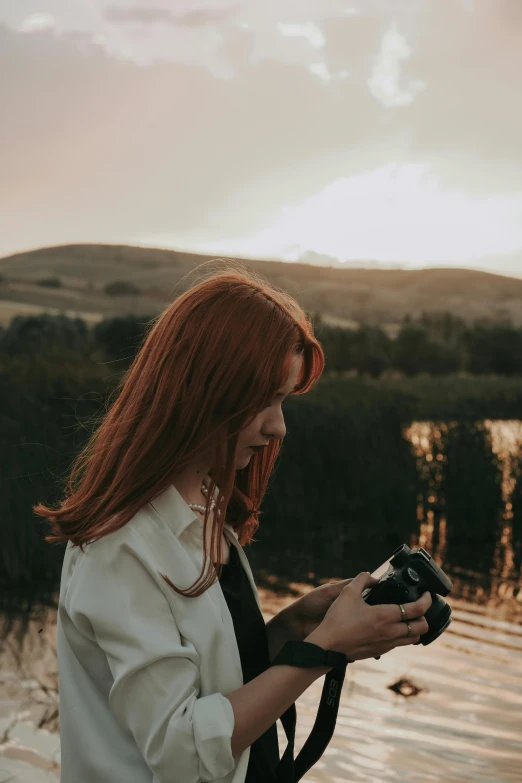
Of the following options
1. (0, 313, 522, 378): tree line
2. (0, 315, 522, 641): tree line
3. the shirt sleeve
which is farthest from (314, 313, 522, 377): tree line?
the shirt sleeve

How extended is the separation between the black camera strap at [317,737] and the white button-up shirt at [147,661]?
129 millimetres

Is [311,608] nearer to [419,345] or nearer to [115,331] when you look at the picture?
[115,331]

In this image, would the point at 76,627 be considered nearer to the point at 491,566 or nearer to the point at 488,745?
the point at 488,745

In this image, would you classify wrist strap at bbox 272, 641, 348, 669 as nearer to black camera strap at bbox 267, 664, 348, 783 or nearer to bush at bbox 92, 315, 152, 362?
black camera strap at bbox 267, 664, 348, 783

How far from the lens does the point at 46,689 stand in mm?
3730

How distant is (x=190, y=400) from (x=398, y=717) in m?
2.68

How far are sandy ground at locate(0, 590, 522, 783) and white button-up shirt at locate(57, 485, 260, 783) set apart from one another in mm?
1855

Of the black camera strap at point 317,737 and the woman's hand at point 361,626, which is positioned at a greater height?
the woman's hand at point 361,626

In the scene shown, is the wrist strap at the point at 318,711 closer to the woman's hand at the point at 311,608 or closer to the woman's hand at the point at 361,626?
the woman's hand at the point at 361,626

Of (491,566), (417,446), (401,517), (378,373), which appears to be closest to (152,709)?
(491,566)

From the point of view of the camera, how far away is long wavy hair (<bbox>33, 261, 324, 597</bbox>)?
1.25 meters

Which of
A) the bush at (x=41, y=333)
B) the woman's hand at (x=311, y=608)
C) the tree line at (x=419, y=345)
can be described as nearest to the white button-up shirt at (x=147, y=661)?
the woman's hand at (x=311, y=608)

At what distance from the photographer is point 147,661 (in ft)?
3.68

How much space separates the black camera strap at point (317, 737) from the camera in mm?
1337
